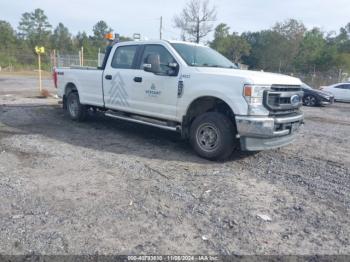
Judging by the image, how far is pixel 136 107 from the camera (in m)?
6.47

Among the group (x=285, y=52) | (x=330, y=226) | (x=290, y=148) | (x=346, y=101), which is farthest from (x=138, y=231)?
(x=285, y=52)

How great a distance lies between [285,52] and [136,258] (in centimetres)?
5285

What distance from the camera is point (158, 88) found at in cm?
594

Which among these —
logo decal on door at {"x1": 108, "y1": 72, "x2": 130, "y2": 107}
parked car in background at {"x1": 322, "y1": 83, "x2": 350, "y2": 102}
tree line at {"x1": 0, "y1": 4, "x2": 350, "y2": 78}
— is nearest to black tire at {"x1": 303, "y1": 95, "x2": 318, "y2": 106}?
parked car in background at {"x1": 322, "y1": 83, "x2": 350, "y2": 102}

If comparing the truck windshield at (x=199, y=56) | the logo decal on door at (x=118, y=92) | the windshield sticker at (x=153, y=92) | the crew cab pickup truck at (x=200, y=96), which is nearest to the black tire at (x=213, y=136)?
the crew cab pickup truck at (x=200, y=96)

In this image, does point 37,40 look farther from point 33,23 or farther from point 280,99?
point 280,99

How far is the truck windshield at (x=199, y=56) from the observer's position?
5.77 meters

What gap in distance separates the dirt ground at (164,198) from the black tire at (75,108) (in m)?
1.60

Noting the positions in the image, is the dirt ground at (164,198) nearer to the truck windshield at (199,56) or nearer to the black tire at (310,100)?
the truck windshield at (199,56)

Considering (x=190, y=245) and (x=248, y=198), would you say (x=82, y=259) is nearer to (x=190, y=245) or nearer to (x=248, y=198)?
(x=190, y=245)

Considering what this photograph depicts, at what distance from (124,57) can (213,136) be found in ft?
9.47

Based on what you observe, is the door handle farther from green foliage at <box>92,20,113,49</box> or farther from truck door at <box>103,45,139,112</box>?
green foliage at <box>92,20,113,49</box>

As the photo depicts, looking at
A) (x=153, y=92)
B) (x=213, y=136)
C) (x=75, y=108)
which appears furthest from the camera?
(x=75, y=108)

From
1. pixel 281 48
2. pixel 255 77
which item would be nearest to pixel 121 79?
pixel 255 77
